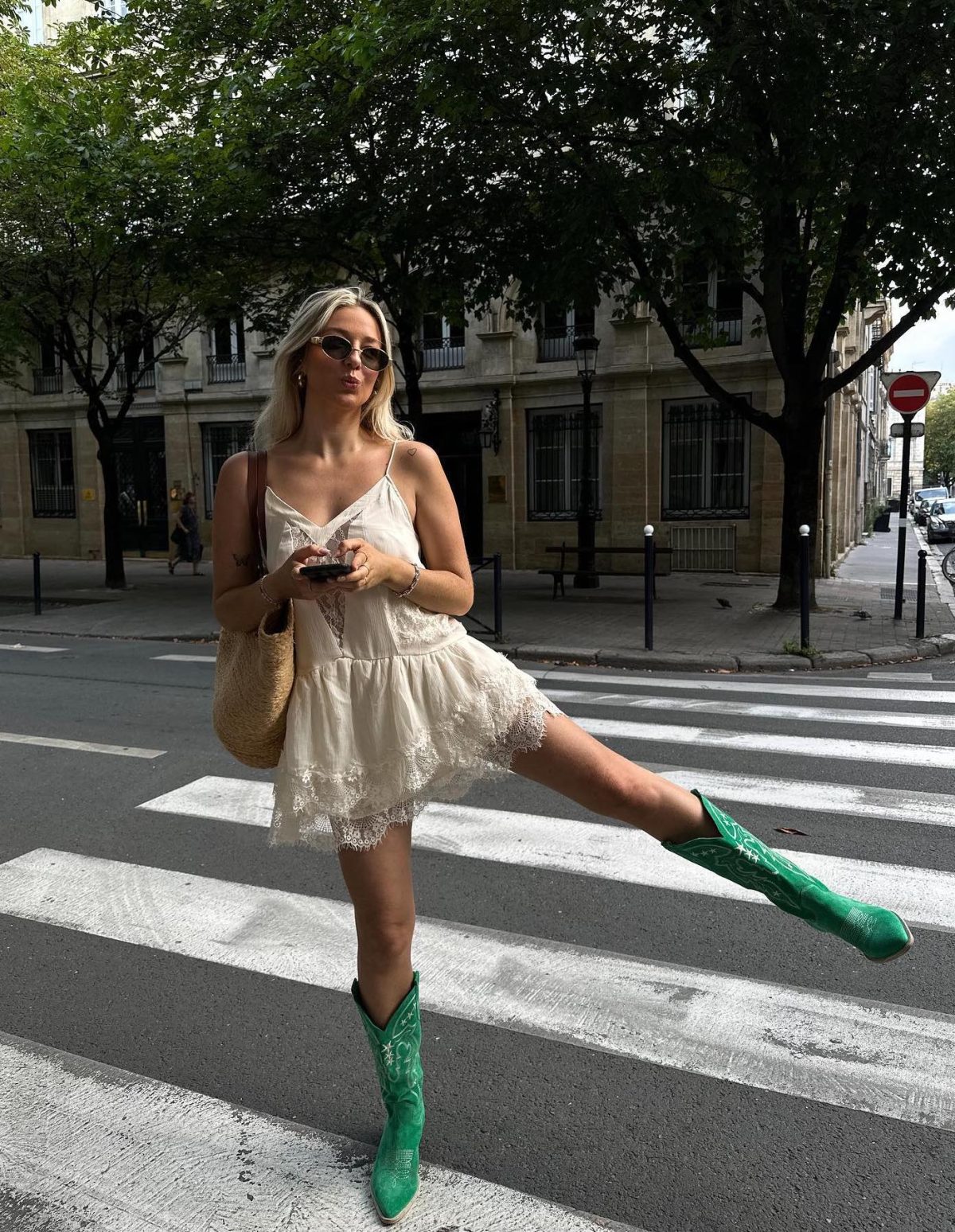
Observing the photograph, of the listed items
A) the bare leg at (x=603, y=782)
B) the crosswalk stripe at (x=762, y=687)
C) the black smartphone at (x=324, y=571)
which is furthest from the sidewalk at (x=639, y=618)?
the black smartphone at (x=324, y=571)

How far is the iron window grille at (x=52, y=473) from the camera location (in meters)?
27.1

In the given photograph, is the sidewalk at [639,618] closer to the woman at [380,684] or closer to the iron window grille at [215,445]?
the iron window grille at [215,445]

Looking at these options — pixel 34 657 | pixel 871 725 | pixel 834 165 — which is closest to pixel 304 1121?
pixel 871 725

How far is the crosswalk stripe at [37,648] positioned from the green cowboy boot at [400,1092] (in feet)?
33.6

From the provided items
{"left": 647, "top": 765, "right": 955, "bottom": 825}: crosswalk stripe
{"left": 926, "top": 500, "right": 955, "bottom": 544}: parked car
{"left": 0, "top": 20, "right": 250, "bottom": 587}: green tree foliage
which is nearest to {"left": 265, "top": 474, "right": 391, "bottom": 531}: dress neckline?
{"left": 647, "top": 765, "right": 955, "bottom": 825}: crosswalk stripe

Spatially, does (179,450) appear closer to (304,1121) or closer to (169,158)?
(169,158)

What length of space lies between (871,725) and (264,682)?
6.15 metres

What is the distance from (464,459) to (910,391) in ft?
38.7

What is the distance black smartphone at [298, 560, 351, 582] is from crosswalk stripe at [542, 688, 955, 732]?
6.20 metres

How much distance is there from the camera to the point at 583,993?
3268mm

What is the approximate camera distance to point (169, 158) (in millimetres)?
13297

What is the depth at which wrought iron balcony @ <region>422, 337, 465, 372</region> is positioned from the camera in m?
22.1

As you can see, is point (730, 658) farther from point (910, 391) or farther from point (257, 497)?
point (257, 497)

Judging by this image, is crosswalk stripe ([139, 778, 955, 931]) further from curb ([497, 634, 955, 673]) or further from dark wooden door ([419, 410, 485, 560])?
dark wooden door ([419, 410, 485, 560])
